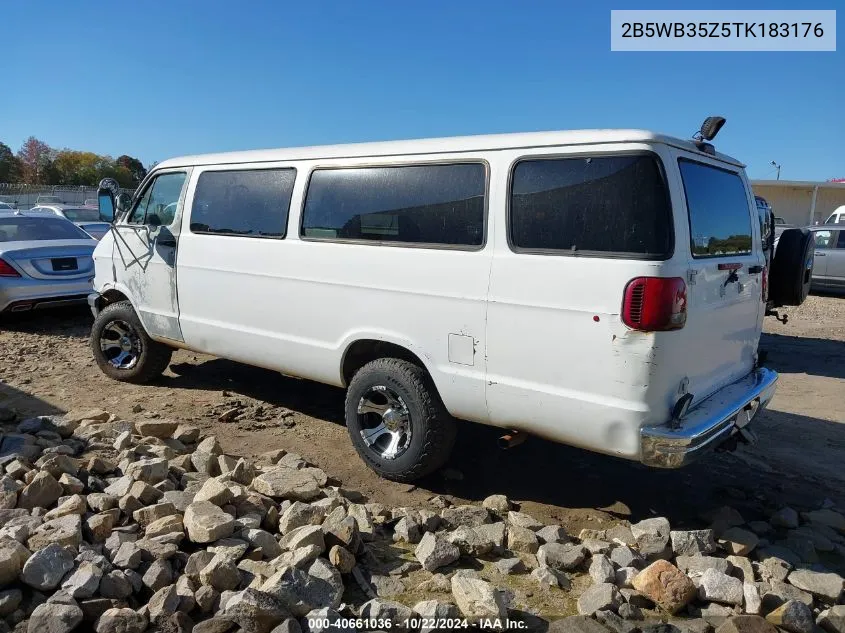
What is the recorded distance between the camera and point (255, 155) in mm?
5207

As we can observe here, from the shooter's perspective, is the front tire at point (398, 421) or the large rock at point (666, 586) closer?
the large rock at point (666, 586)

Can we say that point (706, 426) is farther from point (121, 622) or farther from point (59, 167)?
point (59, 167)

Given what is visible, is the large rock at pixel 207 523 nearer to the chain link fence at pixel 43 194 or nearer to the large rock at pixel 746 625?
the large rock at pixel 746 625

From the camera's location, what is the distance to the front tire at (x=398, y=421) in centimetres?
412

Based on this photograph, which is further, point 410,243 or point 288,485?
point 410,243

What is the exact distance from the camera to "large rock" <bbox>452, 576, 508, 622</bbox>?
288 cm

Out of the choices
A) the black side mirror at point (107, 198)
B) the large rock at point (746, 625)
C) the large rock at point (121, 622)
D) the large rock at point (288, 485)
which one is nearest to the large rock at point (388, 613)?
the large rock at point (121, 622)

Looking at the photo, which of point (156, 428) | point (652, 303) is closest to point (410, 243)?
point (652, 303)

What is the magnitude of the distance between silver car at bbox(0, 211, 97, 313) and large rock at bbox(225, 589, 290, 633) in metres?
7.28

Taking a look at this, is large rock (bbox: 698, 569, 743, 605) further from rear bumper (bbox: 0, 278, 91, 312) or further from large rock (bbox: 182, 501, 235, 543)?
rear bumper (bbox: 0, 278, 91, 312)

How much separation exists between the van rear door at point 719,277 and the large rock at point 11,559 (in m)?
3.29

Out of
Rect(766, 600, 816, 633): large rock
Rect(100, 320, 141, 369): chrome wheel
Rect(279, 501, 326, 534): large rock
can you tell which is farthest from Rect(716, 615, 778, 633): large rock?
Rect(100, 320, 141, 369): chrome wheel

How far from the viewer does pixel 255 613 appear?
108 inches

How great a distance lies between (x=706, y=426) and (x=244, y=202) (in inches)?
146
